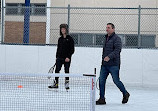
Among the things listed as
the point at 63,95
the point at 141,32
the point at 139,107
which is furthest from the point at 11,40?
the point at 139,107

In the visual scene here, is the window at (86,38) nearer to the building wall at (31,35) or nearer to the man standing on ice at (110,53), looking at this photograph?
the building wall at (31,35)

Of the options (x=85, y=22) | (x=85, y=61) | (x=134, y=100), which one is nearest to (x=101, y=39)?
(x=85, y=22)

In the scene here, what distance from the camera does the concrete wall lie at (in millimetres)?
13922

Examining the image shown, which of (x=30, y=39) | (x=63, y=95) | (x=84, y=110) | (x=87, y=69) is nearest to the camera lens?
(x=84, y=110)

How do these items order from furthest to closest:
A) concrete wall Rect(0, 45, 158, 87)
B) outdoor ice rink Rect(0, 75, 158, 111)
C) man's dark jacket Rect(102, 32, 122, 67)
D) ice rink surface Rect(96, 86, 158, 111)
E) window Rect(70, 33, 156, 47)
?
1. window Rect(70, 33, 156, 47)
2. concrete wall Rect(0, 45, 158, 87)
3. man's dark jacket Rect(102, 32, 122, 67)
4. ice rink surface Rect(96, 86, 158, 111)
5. outdoor ice rink Rect(0, 75, 158, 111)

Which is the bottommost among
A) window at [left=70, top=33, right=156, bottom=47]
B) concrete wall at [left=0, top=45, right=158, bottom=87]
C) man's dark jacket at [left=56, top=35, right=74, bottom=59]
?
concrete wall at [left=0, top=45, right=158, bottom=87]

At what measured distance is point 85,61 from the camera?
14.2 metres

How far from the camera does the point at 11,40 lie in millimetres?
15648

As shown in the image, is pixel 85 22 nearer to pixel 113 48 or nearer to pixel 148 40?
pixel 148 40

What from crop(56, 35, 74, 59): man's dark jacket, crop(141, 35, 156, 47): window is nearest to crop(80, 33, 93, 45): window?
crop(141, 35, 156, 47): window

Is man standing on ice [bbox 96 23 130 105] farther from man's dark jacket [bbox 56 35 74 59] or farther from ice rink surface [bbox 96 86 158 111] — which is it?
man's dark jacket [bbox 56 35 74 59]

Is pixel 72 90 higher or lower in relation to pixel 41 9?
lower

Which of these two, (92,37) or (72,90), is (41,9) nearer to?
(92,37)

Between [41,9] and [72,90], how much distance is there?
4.13 metres
